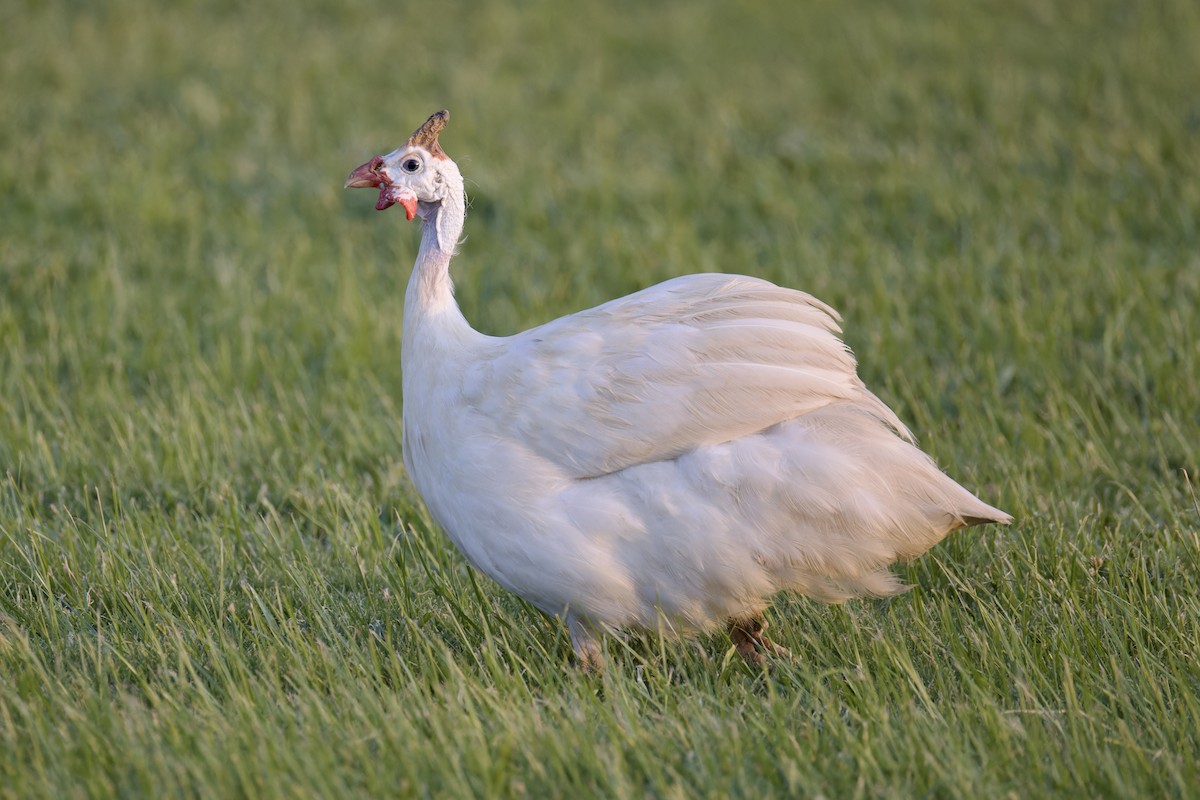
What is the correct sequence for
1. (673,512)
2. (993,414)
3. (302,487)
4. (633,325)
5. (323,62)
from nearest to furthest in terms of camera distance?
(673,512)
(633,325)
(302,487)
(993,414)
(323,62)

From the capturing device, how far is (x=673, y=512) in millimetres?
3480

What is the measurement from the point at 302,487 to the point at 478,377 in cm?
139

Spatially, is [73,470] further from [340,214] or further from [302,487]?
[340,214]

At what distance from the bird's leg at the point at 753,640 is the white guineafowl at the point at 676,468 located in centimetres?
21

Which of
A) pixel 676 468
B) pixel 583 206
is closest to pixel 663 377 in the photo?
pixel 676 468

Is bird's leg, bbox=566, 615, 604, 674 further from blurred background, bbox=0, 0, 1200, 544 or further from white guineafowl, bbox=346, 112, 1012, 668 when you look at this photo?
blurred background, bbox=0, 0, 1200, 544

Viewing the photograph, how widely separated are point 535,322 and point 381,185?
2.50 metres

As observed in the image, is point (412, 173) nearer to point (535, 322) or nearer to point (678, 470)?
point (678, 470)

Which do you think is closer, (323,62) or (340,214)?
(340,214)

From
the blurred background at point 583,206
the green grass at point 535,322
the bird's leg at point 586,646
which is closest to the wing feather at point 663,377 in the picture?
the bird's leg at point 586,646

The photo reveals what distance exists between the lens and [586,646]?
3.75 m

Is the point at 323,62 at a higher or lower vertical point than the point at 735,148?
higher

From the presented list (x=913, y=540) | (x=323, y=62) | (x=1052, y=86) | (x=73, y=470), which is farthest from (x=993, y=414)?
(x=323, y=62)

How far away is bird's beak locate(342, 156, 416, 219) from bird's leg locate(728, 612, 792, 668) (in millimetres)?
1552
